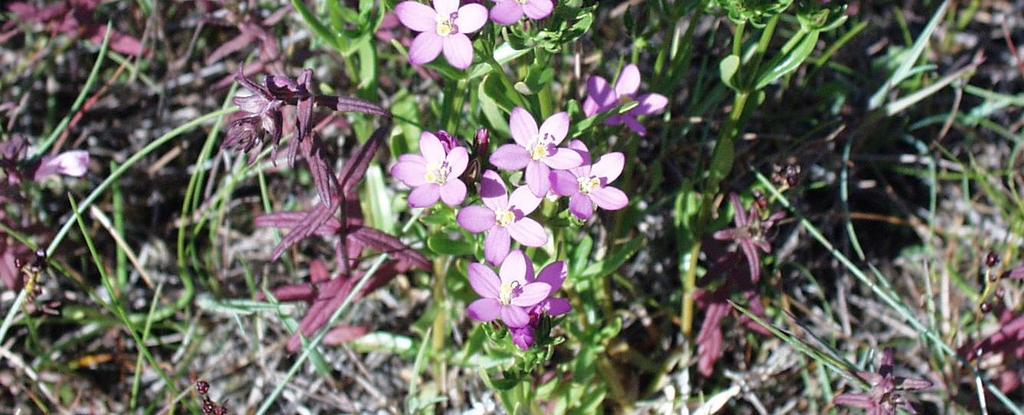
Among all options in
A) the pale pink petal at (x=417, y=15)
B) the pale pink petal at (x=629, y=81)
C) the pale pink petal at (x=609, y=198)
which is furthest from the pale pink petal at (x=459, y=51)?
the pale pink petal at (x=629, y=81)

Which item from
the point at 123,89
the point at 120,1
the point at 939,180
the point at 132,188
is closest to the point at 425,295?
the point at 132,188

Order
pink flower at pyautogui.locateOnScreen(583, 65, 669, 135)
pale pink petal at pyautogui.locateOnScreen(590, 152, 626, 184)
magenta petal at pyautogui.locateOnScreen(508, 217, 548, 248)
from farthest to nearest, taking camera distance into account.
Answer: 1. pink flower at pyautogui.locateOnScreen(583, 65, 669, 135)
2. pale pink petal at pyautogui.locateOnScreen(590, 152, 626, 184)
3. magenta petal at pyautogui.locateOnScreen(508, 217, 548, 248)

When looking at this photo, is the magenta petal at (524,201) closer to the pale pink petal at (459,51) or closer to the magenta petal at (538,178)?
the magenta petal at (538,178)

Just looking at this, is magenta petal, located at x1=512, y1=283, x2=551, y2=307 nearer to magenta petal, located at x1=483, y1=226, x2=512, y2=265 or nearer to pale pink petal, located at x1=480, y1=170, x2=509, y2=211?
magenta petal, located at x1=483, y1=226, x2=512, y2=265

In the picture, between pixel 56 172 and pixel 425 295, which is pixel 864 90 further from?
pixel 56 172

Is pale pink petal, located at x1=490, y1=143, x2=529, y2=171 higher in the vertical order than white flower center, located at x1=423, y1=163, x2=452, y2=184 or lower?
higher

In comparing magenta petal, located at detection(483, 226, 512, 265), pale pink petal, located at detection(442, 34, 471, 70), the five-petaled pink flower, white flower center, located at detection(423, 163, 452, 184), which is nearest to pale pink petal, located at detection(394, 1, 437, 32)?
pale pink petal, located at detection(442, 34, 471, 70)
